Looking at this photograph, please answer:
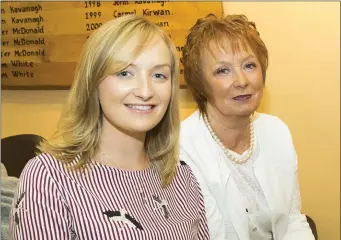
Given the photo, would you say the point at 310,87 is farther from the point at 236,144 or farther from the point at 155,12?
the point at 155,12

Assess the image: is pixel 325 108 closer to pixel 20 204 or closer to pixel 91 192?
pixel 91 192

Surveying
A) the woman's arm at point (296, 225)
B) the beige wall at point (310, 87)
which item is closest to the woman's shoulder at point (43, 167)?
the woman's arm at point (296, 225)

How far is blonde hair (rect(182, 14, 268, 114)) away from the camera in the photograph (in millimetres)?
1465

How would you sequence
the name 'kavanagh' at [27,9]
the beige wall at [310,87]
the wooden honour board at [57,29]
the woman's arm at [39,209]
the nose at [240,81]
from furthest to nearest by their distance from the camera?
the name 'kavanagh' at [27,9] → the wooden honour board at [57,29] → the beige wall at [310,87] → the nose at [240,81] → the woman's arm at [39,209]

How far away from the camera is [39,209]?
96 centimetres

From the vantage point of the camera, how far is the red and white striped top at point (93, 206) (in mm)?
963

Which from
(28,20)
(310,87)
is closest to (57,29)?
(28,20)

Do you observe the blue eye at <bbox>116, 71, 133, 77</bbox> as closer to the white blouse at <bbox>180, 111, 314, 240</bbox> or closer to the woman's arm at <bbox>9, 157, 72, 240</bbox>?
the woman's arm at <bbox>9, 157, 72, 240</bbox>

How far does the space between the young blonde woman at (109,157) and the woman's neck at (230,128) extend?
365 mm

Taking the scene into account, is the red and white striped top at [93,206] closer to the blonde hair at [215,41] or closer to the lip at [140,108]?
the lip at [140,108]

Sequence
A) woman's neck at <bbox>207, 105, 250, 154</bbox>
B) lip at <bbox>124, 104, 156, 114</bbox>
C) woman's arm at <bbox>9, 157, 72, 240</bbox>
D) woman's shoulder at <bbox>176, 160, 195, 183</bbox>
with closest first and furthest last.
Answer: woman's arm at <bbox>9, 157, 72, 240</bbox>, lip at <bbox>124, 104, 156, 114</bbox>, woman's shoulder at <bbox>176, 160, 195, 183</bbox>, woman's neck at <bbox>207, 105, 250, 154</bbox>

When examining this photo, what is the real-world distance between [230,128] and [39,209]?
2.60ft

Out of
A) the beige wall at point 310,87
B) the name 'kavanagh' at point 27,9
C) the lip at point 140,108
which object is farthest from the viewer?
the name 'kavanagh' at point 27,9

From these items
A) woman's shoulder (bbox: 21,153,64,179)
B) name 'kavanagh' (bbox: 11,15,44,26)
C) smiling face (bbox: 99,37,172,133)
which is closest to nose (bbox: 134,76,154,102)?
smiling face (bbox: 99,37,172,133)
